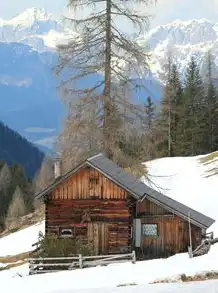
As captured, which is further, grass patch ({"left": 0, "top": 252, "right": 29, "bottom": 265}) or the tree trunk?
grass patch ({"left": 0, "top": 252, "right": 29, "bottom": 265})

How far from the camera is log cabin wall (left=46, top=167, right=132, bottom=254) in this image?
2830cm

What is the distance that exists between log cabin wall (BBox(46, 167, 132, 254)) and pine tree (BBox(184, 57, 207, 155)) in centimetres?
3916

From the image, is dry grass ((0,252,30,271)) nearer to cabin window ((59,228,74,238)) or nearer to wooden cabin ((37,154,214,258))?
cabin window ((59,228,74,238))

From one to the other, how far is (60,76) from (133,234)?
8.87 m

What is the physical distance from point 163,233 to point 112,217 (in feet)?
8.85

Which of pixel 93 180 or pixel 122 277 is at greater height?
pixel 93 180

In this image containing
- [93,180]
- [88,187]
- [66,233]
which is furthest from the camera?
[66,233]

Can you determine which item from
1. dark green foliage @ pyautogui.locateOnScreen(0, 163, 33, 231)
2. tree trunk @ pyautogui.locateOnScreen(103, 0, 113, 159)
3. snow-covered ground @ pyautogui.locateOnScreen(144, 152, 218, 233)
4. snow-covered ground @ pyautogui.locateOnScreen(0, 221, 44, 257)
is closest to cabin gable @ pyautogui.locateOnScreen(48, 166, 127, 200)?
tree trunk @ pyautogui.locateOnScreen(103, 0, 113, 159)

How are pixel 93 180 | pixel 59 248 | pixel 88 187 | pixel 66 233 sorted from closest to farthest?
pixel 59 248 → pixel 93 180 → pixel 88 187 → pixel 66 233

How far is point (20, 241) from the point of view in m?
42.3

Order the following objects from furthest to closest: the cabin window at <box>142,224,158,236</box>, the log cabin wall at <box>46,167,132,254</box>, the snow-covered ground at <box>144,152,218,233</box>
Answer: the snow-covered ground at <box>144,152,218,233</box> < the cabin window at <box>142,224,158,236</box> < the log cabin wall at <box>46,167,132,254</box>

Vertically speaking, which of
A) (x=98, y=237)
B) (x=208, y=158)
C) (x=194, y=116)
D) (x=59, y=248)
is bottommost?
(x=59, y=248)

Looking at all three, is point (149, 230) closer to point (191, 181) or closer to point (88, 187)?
point (88, 187)

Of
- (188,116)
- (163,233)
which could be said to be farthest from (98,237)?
(188,116)
